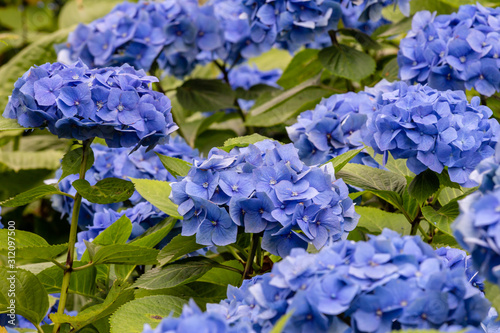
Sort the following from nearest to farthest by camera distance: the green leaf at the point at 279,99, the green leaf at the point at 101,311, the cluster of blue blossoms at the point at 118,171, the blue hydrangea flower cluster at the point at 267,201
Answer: the blue hydrangea flower cluster at the point at 267,201 → the green leaf at the point at 101,311 → the cluster of blue blossoms at the point at 118,171 → the green leaf at the point at 279,99

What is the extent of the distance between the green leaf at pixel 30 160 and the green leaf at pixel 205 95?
23.2 inches

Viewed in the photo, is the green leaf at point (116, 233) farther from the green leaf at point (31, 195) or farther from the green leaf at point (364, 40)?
the green leaf at point (364, 40)

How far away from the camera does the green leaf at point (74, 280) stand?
1468mm

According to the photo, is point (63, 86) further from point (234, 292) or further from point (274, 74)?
point (274, 74)

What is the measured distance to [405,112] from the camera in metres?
1.32

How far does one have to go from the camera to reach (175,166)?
1401 mm

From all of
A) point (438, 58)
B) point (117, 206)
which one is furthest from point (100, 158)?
point (438, 58)

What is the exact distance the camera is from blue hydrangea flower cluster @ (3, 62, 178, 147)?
126cm

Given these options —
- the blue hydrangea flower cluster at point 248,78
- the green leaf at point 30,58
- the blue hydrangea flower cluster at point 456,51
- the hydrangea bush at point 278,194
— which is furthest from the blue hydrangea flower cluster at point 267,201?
the green leaf at point 30,58

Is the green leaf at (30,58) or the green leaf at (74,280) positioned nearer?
the green leaf at (74,280)

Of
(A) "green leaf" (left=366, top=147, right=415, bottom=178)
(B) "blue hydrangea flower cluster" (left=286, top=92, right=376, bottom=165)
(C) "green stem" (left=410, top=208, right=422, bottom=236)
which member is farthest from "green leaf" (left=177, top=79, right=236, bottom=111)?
(C) "green stem" (left=410, top=208, right=422, bottom=236)

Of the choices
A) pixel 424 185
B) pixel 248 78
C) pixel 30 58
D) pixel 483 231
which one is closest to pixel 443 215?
pixel 424 185

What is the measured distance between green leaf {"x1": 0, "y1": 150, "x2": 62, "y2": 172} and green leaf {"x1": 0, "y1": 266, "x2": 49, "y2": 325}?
3.91ft

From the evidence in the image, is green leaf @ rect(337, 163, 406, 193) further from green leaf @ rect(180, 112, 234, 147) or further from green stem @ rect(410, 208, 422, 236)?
green leaf @ rect(180, 112, 234, 147)
